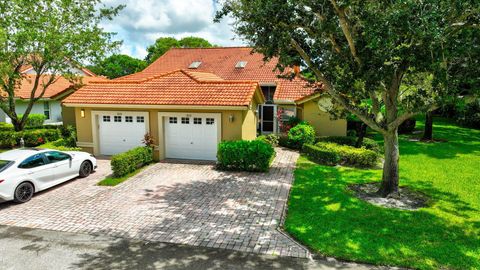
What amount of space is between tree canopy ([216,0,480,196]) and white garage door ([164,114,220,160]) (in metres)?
5.33

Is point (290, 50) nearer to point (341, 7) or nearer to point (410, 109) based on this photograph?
point (341, 7)

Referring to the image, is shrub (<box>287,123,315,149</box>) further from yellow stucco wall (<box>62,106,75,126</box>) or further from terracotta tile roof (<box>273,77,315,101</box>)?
yellow stucco wall (<box>62,106,75,126</box>)

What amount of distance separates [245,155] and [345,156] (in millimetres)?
4868

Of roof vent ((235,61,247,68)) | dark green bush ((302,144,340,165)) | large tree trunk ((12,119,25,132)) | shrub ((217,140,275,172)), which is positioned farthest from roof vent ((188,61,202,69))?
shrub ((217,140,275,172))

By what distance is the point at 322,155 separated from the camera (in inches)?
617

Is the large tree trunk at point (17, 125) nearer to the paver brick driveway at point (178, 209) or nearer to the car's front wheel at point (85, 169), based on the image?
the car's front wheel at point (85, 169)

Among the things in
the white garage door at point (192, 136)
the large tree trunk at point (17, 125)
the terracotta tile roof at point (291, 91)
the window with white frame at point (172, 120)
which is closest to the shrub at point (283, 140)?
the terracotta tile roof at point (291, 91)

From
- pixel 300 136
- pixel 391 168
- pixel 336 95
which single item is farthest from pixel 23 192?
pixel 300 136

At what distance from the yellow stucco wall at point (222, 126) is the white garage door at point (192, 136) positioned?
34 centimetres

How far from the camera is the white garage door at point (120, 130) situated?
52.4 ft

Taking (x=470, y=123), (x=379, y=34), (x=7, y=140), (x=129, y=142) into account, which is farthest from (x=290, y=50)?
(x=470, y=123)

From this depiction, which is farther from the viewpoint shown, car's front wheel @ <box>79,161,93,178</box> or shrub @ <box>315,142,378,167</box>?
shrub @ <box>315,142,378,167</box>

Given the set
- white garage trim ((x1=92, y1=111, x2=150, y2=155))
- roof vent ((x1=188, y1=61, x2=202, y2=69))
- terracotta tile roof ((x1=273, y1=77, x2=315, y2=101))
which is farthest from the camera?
roof vent ((x1=188, y1=61, x2=202, y2=69))

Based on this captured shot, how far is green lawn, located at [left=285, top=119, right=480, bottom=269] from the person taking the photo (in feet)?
23.4
